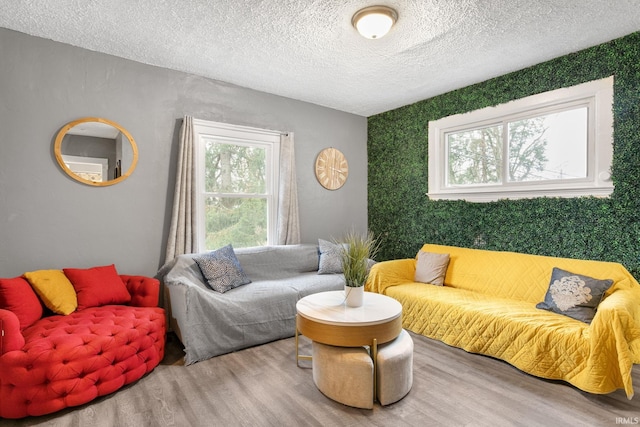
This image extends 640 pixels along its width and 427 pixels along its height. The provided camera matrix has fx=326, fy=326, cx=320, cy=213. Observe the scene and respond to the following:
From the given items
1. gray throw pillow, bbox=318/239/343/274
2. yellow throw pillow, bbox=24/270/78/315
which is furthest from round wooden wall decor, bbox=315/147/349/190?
yellow throw pillow, bbox=24/270/78/315

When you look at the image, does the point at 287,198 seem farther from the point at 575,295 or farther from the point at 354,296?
the point at 575,295

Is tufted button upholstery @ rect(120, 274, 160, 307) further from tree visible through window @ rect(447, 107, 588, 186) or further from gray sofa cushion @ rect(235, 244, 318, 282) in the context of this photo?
tree visible through window @ rect(447, 107, 588, 186)

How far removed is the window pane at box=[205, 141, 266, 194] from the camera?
3807 millimetres

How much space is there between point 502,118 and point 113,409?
4.34 m

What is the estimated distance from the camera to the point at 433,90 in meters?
4.02

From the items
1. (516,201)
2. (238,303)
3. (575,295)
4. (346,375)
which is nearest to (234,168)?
(238,303)

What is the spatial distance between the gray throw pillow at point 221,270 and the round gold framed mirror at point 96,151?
3.69ft

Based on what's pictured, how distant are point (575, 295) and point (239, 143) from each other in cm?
364

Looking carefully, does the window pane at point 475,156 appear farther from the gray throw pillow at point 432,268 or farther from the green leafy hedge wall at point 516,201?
the gray throw pillow at point 432,268

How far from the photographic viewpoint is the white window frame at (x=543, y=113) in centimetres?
289

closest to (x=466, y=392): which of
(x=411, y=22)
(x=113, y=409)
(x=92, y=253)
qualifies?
(x=113, y=409)

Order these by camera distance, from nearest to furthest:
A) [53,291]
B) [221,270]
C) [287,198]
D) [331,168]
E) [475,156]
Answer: [53,291] < [221,270] < [475,156] < [287,198] < [331,168]

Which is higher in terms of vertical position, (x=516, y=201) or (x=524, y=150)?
(x=524, y=150)

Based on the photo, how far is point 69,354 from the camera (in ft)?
6.61
